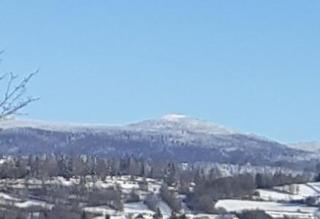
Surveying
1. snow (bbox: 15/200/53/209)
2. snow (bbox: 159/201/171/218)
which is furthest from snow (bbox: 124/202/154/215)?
snow (bbox: 15/200/53/209)

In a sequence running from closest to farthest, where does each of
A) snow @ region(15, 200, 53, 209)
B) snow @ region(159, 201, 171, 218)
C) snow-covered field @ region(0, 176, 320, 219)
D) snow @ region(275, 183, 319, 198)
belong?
snow @ region(15, 200, 53, 209) < snow-covered field @ region(0, 176, 320, 219) < snow @ region(159, 201, 171, 218) < snow @ region(275, 183, 319, 198)

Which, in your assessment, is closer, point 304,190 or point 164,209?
point 164,209

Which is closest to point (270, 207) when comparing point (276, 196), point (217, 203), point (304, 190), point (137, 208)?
point (217, 203)

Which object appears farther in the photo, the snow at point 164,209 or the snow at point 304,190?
the snow at point 304,190

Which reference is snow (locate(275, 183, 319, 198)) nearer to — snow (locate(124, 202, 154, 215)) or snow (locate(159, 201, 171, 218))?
snow (locate(159, 201, 171, 218))

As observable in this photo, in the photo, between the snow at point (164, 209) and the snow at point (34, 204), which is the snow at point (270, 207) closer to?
the snow at point (164, 209)

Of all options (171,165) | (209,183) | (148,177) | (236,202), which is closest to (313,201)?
(236,202)

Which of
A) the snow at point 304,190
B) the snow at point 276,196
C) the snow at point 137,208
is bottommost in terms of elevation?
the snow at point 137,208

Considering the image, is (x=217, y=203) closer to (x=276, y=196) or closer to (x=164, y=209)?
(x=276, y=196)

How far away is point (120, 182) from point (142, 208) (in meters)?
27.3

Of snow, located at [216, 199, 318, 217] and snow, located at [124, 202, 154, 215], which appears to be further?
snow, located at [124, 202, 154, 215]

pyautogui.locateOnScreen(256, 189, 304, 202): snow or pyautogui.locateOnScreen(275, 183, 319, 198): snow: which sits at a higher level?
pyautogui.locateOnScreen(275, 183, 319, 198): snow

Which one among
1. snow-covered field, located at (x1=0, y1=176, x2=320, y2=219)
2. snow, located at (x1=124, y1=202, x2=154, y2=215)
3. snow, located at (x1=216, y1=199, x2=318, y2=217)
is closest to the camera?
snow-covered field, located at (x1=0, y1=176, x2=320, y2=219)

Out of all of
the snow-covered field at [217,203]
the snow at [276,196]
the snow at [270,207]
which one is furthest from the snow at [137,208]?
the snow at [276,196]
